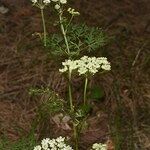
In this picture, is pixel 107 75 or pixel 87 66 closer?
pixel 87 66

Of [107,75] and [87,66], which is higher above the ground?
[107,75]

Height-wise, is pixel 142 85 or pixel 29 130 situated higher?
pixel 142 85

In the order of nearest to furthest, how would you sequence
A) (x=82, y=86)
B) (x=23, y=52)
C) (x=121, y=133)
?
1. (x=121, y=133)
2. (x=82, y=86)
3. (x=23, y=52)

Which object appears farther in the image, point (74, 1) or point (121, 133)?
point (74, 1)

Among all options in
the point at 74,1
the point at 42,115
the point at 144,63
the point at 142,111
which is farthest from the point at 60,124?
the point at 74,1

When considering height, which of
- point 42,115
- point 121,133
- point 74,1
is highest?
point 74,1

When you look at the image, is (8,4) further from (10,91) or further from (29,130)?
(29,130)

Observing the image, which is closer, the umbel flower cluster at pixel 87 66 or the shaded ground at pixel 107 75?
the umbel flower cluster at pixel 87 66

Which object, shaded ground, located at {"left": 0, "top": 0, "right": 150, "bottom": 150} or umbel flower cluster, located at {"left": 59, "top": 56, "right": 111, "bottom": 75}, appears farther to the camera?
shaded ground, located at {"left": 0, "top": 0, "right": 150, "bottom": 150}
